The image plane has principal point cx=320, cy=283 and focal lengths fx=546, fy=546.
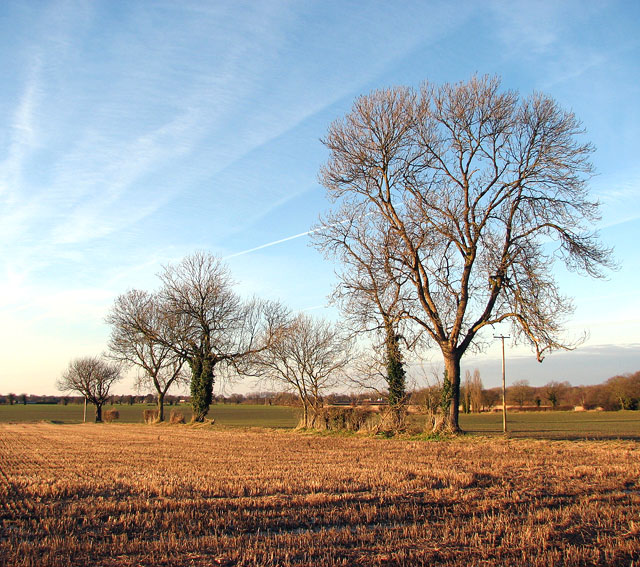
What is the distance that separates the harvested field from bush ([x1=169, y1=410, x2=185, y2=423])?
2870 centimetres

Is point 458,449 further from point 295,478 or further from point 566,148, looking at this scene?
point 566,148

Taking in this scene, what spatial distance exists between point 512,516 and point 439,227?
52.6 feet

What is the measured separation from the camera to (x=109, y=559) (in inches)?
227

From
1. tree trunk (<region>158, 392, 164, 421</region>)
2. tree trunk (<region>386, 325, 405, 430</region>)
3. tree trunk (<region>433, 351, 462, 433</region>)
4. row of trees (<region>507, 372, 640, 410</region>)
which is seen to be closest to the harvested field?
tree trunk (<region>433, 351, 462, 433</region>)

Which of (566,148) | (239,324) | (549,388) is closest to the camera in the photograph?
(566,148)

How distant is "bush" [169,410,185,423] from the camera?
144ft

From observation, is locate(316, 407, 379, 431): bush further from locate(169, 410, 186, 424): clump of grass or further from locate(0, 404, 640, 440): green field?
locate(169, 410, 186, 424): clump of grass

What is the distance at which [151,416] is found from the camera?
49.4 m

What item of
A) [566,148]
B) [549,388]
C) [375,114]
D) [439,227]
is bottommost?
[549,388]

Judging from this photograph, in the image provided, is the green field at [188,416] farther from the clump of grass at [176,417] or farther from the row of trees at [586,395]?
the row of trees at [586,395]

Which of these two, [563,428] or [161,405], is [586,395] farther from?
[161,405]

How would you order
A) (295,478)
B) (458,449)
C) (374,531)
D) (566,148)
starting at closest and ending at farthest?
(374,531) → (295,478) → (458,449) → (566,148)

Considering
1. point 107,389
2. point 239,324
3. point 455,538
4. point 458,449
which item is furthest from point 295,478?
point 107,389

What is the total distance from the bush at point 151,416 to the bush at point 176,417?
12.5 ft
